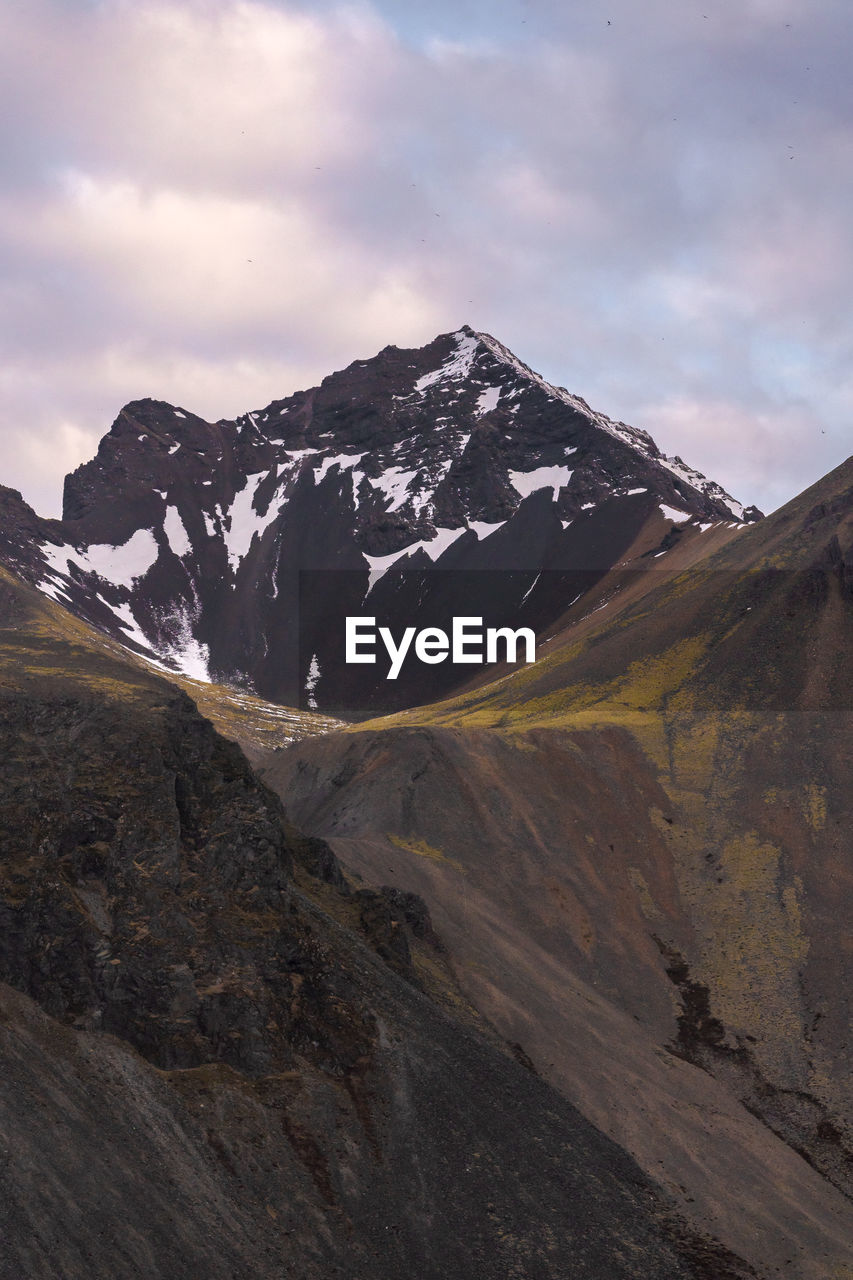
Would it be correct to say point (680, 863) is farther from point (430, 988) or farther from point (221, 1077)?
point (221, 1077)

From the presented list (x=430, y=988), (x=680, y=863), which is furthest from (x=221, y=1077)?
(x=680, y=863)

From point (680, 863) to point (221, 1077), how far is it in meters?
55.0

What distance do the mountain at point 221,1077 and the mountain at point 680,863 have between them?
26.9ft

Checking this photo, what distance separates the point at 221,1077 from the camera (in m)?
46.2

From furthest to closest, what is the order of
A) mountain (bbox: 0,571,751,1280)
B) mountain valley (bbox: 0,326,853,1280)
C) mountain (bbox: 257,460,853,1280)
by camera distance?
1. mountain (bbox: 257,460,853,1280)
2. mountain valley (bbox: 0,326,853,1280)
3. mountain (bbox: 0,571,751,1280)

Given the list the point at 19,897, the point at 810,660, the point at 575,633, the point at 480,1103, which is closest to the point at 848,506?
the point at 810,660

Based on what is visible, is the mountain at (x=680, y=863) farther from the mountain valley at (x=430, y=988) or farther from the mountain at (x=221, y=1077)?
the mountain at (x=221, y=1077)

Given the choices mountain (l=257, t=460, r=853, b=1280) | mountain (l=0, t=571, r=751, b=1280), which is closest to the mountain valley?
mountain (l=0, t=571, r=751, b=1280)

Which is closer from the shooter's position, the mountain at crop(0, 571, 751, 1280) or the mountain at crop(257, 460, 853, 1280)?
the mountain at crop(0, 571, 751, 1280)

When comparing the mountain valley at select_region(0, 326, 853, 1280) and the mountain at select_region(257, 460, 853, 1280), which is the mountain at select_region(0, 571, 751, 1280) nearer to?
the mountain valley at select_region(0, 326, 853, 1280)

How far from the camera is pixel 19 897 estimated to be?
152 feet

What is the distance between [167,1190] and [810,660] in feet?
291

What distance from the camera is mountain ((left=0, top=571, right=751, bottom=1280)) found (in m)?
37.9

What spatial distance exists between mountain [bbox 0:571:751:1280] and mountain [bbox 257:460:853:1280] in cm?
820
